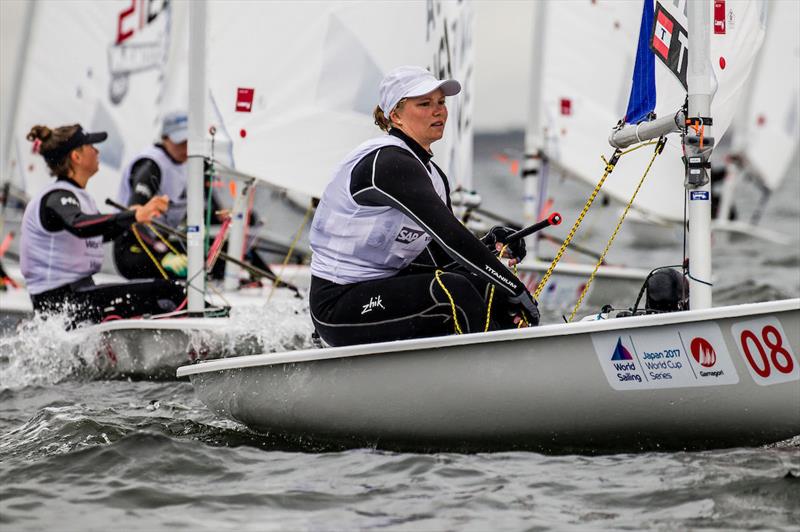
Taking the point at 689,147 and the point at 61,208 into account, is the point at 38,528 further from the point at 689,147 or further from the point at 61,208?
the point at 61,208

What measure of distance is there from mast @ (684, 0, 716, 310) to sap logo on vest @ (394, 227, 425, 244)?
Answer: 30.3 inches

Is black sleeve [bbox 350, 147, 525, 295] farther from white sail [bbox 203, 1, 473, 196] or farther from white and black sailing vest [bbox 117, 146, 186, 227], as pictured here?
white and black sailing vest [bbox 117, 146, 186, 227]

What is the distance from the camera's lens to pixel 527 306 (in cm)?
367

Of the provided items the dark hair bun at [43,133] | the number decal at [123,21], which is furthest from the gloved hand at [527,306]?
the number decal at [123,21]

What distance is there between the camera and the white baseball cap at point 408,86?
12.4 feet

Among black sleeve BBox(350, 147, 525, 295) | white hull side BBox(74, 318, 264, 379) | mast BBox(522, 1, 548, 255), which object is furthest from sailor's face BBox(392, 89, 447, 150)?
mast BBox(522, 1, 548, 255)

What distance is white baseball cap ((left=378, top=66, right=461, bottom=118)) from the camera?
378 cm

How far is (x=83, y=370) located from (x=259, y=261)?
1997 mm

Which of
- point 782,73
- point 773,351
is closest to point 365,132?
point 773,351

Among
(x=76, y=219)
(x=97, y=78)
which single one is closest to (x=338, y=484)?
(x=76, y=219)

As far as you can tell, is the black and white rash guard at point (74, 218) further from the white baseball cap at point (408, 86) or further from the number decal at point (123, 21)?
the number decal at point (123, 21)

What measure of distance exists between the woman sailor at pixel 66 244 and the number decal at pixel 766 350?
317 cm

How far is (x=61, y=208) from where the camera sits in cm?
566

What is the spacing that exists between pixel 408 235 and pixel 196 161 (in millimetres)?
2144
